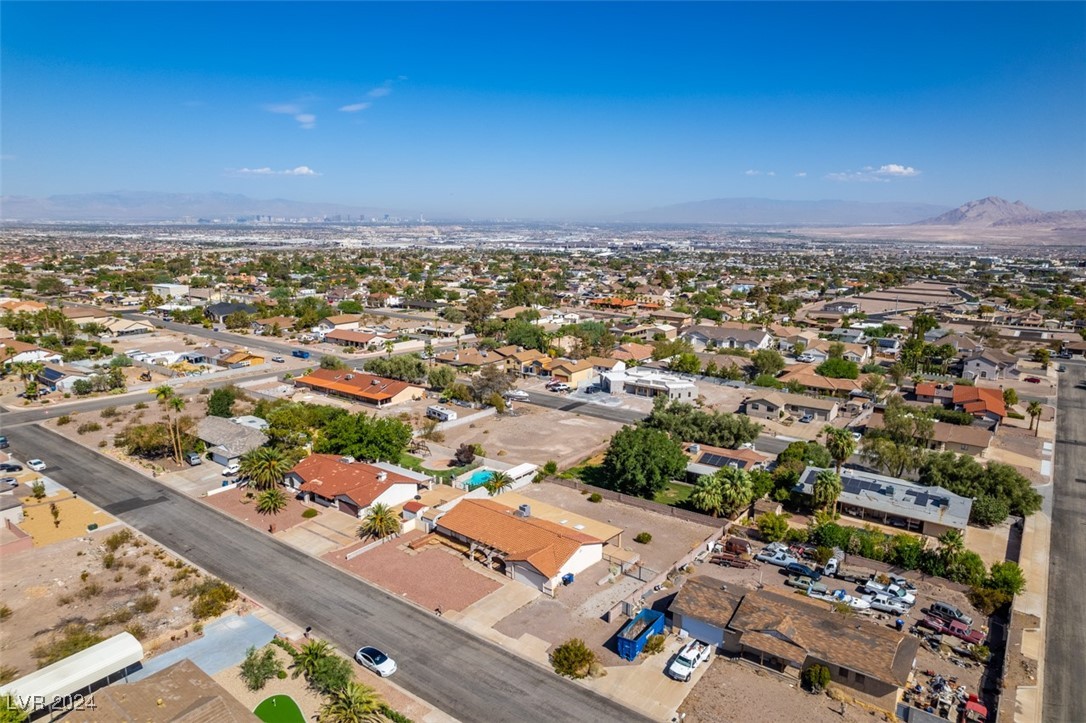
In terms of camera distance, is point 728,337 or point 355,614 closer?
point 355,614

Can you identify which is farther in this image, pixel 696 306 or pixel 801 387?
pixel 696 306

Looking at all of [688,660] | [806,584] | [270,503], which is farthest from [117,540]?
[806,584]

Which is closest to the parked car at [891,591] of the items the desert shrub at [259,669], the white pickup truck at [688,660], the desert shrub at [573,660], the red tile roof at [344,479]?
the white pickup truck at [688,660]

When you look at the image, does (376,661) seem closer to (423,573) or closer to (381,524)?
(423,573)

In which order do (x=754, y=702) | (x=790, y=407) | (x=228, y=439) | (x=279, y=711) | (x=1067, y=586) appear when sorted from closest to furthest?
(x=279, y=711) < (x=754, y=702) < (x=1067, y=586) < (x=228, y=439) < (x=790, y=407)

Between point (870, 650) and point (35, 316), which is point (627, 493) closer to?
point (870, 650)

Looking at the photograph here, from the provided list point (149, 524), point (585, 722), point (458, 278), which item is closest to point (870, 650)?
point (585, 722)

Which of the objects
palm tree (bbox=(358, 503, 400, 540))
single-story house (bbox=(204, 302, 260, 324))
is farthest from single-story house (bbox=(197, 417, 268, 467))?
single-story house (bbox=(204, 302, 260, 324))
